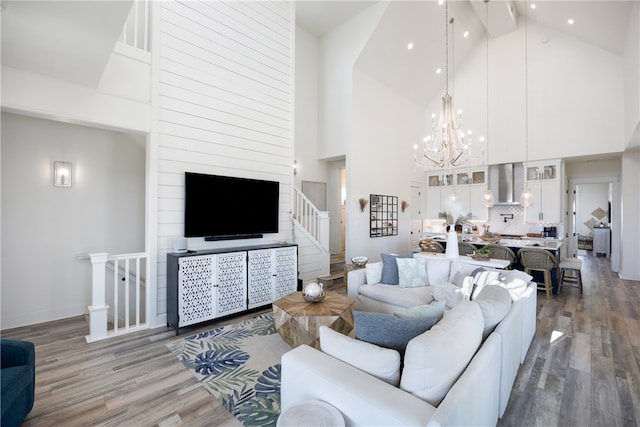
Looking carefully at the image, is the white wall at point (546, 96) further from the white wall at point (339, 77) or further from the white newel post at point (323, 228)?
the white newel post at point (323, 228)

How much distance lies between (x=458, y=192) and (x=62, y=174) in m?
8.74

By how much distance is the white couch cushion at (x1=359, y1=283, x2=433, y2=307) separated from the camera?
3.51 m

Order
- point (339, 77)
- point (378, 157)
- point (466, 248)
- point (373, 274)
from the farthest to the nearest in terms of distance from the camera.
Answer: point (378, 157) < point (339, 77) < point (466, 248) < point (373, 274)

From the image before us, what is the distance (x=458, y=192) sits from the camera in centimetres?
834

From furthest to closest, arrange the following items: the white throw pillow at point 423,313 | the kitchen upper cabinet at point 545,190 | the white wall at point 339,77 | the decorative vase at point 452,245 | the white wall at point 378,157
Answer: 1. the kitchen upper cabinet at point 545,190
2. the white wall at point 378,157
3. the white wall at point 339,77
4. the decorative vase at point 452,245
5. the white throw pillow at point 423,313

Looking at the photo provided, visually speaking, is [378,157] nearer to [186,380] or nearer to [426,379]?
[186,380]

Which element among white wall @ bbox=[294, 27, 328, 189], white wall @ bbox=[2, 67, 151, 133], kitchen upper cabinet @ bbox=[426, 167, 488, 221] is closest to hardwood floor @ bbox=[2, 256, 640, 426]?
white wall @ bbox=[2, 67, 151, 133]

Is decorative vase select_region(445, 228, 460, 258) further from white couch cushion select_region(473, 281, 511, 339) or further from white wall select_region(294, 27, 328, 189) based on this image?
white wall select_region(294, 27, 328, 189)

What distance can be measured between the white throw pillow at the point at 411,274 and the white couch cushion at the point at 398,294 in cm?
10

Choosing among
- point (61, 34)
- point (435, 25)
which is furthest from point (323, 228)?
point (435, 25)

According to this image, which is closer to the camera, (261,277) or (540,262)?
(261,277)

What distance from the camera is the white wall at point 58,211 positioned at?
3686 millimetres

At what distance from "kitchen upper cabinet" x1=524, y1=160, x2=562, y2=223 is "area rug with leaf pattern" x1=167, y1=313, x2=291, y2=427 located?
699 centimetres

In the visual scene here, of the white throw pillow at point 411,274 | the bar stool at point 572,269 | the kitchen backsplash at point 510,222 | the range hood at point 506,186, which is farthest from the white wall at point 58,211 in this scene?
the kitchen backsplash at point 510,222
